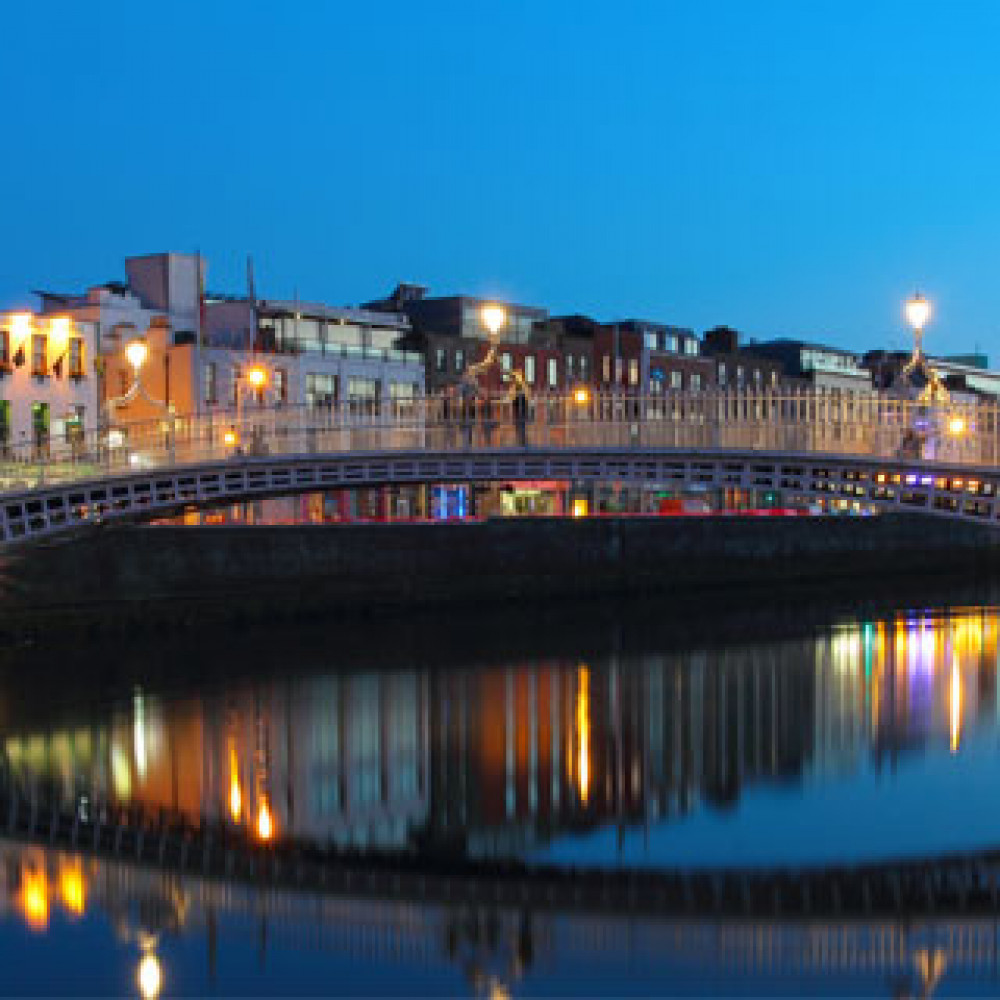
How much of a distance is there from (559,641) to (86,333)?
1843cm

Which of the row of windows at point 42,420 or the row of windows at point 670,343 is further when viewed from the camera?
the row of windows at point 670,343

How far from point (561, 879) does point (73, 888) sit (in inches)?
180

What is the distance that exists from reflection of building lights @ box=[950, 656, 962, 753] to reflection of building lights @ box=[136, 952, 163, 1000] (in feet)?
41.5

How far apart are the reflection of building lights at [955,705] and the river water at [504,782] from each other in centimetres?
8

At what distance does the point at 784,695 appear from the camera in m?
27.0

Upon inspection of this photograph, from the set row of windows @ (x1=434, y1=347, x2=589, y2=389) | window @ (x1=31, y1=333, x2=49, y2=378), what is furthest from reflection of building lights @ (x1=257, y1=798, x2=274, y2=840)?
row of windows @ (x1=434, y1=347, x2=589, y2=389)

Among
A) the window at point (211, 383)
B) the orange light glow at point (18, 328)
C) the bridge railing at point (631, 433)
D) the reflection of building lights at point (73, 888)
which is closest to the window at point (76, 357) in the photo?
the orange light glow at point (18, 328)

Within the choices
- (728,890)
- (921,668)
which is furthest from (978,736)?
(728,890)

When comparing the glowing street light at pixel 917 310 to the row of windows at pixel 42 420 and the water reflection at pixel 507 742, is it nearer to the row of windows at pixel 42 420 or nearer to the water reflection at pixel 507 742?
the water reflection at pixel 507 742

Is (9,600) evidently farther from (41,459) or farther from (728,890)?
(728,890)

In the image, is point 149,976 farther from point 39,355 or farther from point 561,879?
point 39,355

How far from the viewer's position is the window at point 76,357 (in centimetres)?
4384

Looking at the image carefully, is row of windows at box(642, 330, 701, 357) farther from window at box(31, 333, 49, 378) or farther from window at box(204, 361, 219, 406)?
window at box(31, 333, 49, 378)

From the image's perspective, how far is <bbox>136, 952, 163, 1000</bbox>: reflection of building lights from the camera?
11805mm
